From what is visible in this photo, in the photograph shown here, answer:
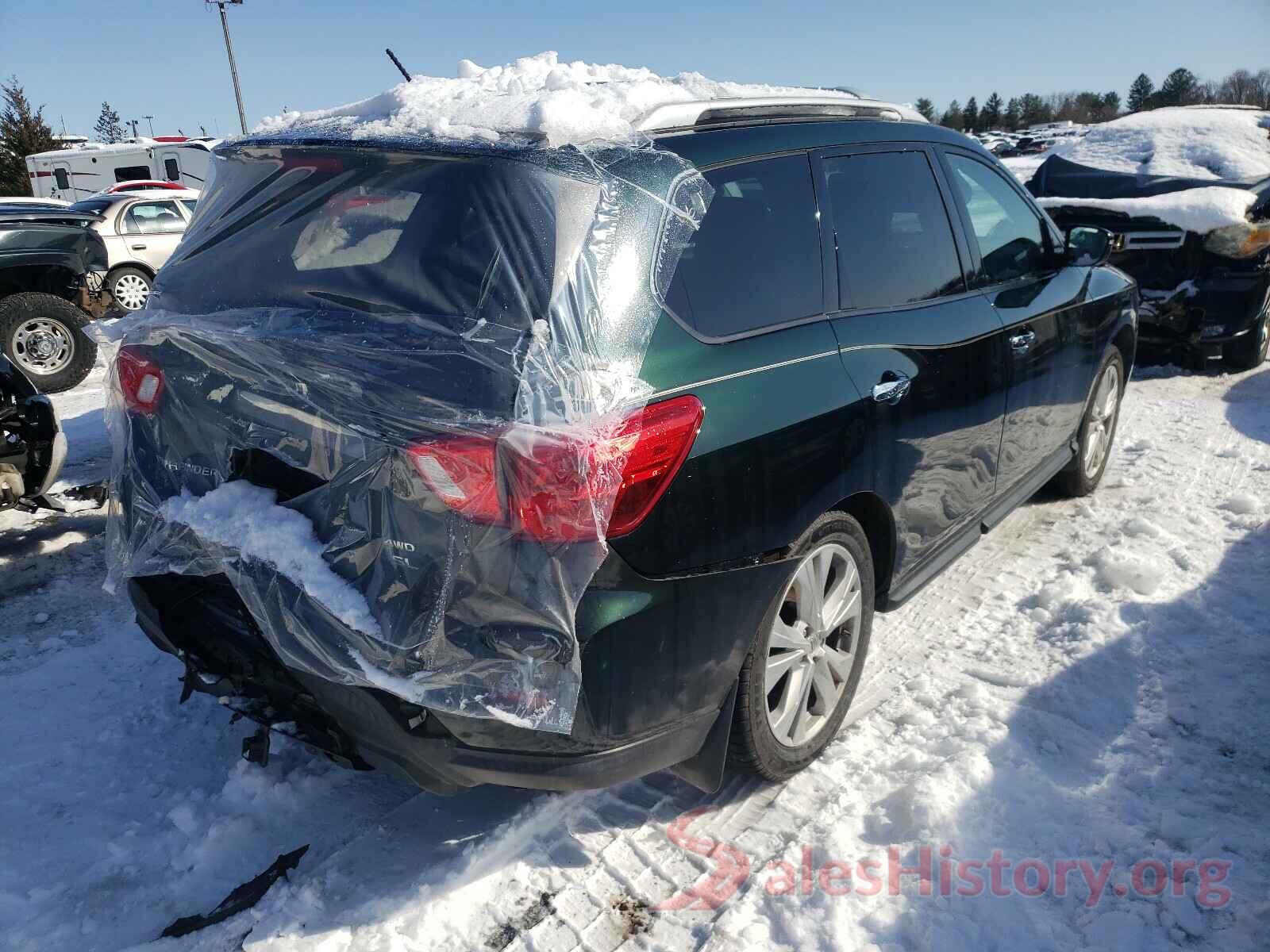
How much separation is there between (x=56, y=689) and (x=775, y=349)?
2.83m

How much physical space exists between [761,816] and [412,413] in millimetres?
1541

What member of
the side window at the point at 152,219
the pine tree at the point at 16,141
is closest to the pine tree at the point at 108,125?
the pine tree at the point at 16,141

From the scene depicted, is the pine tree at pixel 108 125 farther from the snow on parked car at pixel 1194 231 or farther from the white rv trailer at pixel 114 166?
the snow on parked car at pixel 1194 231

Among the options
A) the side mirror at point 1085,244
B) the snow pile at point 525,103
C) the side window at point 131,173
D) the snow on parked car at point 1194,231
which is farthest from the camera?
the side window at point 131,173

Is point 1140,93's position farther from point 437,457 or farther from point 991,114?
point 437,457

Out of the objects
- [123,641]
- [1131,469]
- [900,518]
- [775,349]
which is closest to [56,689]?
[123,641]

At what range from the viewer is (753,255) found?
7.97 ft

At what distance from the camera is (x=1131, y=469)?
5137 mm

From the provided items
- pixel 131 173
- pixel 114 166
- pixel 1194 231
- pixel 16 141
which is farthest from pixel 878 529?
pixel 16 141

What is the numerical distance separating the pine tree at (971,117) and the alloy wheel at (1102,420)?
68953 millimetres

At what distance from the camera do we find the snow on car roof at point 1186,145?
7301 mm

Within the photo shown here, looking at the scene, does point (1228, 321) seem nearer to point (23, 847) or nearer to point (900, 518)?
point (900, 518)

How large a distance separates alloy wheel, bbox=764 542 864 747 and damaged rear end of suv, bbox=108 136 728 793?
14.0 inches

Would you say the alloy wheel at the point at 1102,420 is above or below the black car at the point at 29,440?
below
